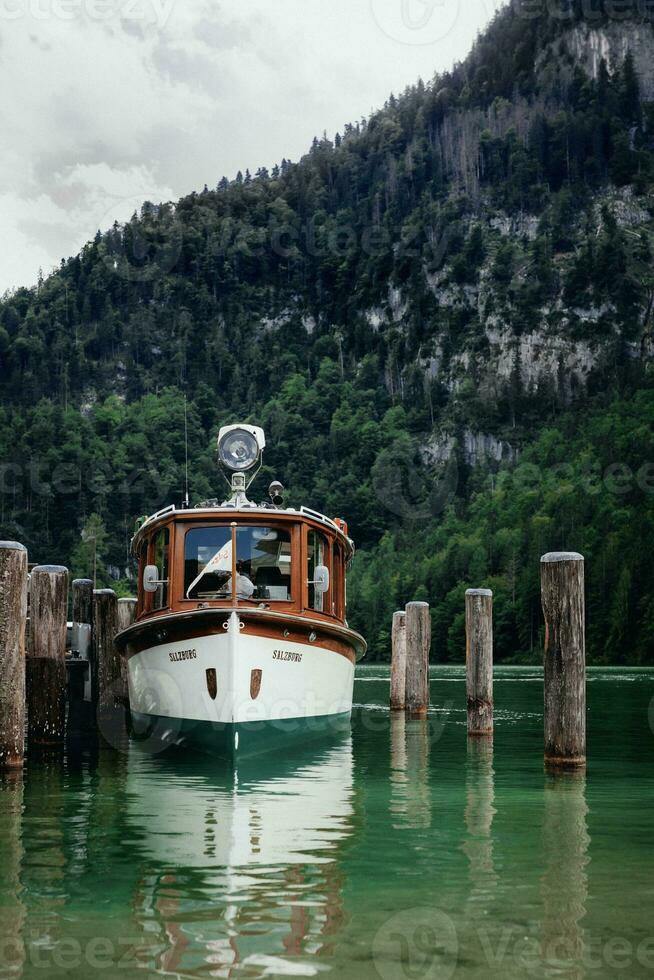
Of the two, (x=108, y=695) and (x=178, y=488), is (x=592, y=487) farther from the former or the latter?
(x=108, y=695)

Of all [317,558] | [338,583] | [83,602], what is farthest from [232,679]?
[83,602]

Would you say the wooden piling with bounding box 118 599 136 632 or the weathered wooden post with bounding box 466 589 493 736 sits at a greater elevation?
the wooden piling with bounding box 118 599 136 632

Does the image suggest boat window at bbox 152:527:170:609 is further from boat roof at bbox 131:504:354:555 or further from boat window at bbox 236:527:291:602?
boat window at bbox 236:527:291:602

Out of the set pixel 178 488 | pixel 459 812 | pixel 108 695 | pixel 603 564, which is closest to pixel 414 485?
pixel 178 488

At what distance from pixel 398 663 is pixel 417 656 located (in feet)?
13.3

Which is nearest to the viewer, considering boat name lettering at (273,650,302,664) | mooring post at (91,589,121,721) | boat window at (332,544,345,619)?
boat name lettering at (273,650,302,664)

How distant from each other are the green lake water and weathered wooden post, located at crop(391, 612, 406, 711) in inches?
450

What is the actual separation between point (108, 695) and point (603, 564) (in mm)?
96791

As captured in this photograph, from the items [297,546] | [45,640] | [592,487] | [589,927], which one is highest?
[592,487]

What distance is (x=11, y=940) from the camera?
274 inches

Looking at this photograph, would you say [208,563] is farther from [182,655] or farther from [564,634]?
[564,634]

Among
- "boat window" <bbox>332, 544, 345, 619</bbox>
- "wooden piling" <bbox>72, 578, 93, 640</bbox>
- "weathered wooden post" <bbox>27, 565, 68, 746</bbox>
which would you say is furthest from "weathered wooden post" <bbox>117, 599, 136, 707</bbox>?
"weathered wooden post" <bbox>27, 565, 68, 746</bbox>

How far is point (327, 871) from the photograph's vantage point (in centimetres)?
885

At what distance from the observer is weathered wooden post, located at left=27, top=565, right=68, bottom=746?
17.6m
